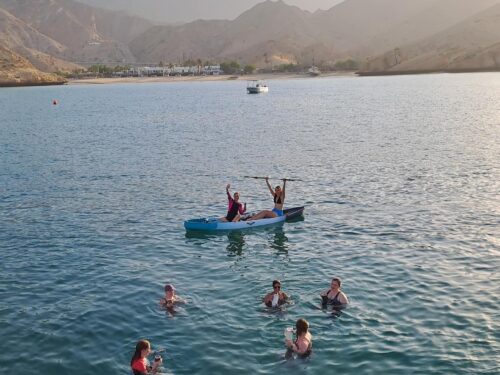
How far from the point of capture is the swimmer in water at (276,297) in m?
23.0

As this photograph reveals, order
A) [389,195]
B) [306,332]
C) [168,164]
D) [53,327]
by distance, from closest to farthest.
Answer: [306,332] < [53,327] < [389,195] < [168,164]

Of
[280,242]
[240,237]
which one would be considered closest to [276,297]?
[280,242]

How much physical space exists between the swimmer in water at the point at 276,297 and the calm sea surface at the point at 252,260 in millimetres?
483

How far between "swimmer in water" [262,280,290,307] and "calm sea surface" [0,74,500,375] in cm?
48

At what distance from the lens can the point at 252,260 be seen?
97.3 ft

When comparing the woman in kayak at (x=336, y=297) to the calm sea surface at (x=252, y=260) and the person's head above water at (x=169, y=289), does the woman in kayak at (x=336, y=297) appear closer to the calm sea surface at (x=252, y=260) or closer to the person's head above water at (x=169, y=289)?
the calm sea surface at (x=252, y=260)

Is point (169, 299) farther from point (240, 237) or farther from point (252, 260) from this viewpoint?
point (240, 237)

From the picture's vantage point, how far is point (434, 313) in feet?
73.5

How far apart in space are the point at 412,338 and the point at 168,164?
135 feet

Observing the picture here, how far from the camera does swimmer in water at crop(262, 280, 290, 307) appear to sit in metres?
23.0

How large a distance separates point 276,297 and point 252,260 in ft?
22.0

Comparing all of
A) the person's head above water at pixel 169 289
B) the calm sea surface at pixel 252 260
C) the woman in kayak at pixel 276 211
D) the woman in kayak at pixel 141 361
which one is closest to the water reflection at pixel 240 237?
the calm sea surface at pixel 252 260

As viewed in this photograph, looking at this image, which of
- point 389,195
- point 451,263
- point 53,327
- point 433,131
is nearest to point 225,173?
point 389,195

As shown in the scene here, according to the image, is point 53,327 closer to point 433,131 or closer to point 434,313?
point 434,313
